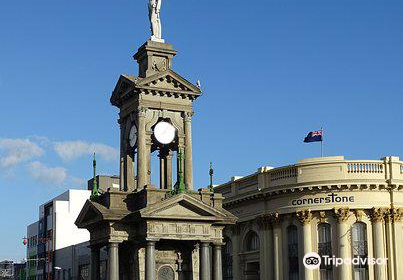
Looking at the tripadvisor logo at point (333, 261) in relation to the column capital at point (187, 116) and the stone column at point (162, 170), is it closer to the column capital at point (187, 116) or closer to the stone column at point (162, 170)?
the stone column at point (162, 170)

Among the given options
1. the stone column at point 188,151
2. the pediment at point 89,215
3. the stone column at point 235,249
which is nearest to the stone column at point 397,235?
the stone column at point 235,249

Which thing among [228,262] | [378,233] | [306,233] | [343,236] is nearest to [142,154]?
[306,233]

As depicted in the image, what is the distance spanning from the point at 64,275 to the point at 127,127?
170ft

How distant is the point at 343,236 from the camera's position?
61.2 m

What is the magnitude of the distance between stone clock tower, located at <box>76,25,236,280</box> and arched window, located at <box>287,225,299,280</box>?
23.8 meters

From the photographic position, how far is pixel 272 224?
65.4 meters

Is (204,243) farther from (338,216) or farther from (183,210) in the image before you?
(338,216)

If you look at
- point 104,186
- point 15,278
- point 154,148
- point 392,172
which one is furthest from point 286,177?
point 15,278

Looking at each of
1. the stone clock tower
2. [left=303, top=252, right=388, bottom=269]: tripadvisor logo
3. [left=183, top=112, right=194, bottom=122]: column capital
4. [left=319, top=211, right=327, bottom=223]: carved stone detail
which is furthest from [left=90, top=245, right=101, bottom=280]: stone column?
[left=319, top=211, right=327, bottom=223]: carved stone detail

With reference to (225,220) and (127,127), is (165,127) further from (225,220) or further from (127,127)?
(225,220)

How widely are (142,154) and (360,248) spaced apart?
1115 inches

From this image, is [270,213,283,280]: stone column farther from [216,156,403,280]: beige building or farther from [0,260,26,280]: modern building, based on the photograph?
[0,260,26,280]: modern building

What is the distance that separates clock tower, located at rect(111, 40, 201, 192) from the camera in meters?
39.4

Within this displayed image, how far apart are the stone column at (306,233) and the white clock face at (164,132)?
2470 cm
